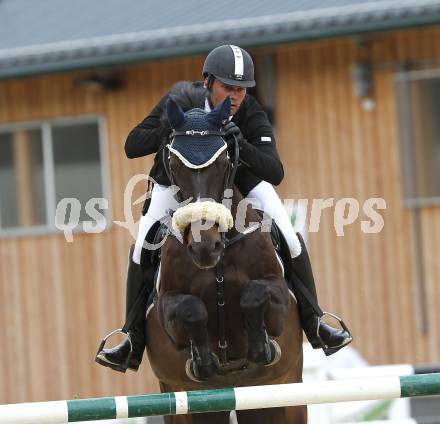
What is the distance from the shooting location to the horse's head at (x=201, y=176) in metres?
5.58

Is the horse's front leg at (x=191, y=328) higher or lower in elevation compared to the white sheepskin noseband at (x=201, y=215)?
lower

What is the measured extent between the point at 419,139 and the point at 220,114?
26.7 feet

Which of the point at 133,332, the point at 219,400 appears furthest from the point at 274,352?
the point at 133,332

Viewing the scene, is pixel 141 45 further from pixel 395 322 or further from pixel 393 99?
pixel 395 322

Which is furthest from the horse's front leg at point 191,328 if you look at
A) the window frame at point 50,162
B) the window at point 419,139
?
the window frame at point 50,162

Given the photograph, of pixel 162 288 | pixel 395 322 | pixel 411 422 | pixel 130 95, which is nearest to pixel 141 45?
pixel 130 95

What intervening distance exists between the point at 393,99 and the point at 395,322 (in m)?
2.56

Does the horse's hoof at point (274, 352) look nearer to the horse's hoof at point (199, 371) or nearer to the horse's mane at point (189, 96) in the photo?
the horse's hoof at point (199, 371)

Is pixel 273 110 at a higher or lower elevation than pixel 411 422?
higher

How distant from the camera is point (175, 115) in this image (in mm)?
5871

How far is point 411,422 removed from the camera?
9.20 metres

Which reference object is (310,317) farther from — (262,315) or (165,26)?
(165,26)

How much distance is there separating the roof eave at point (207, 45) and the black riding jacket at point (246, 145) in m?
6.46

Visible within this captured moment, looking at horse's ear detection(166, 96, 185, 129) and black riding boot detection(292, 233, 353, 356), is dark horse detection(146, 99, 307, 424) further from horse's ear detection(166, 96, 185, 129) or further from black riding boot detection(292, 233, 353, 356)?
black riding boot detection(292, 233, 353, 356)
